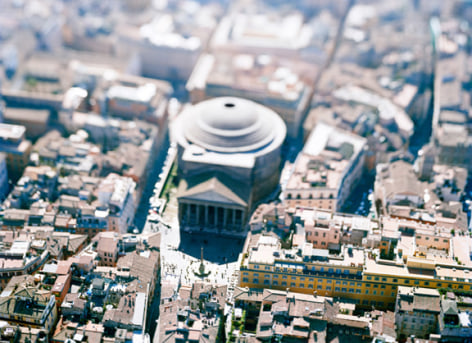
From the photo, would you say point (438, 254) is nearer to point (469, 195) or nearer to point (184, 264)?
point (469, 195)

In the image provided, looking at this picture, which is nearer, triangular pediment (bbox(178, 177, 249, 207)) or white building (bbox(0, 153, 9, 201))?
triangular pediment (bbox(178, 177, 249, 207))

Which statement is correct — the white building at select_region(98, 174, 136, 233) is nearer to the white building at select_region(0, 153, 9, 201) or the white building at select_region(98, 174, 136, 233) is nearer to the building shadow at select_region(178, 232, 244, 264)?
the building shadow at select_region(178, 232, 244, 264)

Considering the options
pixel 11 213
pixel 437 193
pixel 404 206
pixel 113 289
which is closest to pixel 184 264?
pixel 113 289

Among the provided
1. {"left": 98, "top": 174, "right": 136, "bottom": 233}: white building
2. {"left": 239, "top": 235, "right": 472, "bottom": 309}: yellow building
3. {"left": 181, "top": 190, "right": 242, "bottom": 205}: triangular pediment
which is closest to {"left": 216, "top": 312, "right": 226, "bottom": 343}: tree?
{"left": 239, "top": 235, "right": 472, "bottom": 309}: yellow building

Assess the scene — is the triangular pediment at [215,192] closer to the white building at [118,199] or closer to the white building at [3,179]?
the white building at [118,199]

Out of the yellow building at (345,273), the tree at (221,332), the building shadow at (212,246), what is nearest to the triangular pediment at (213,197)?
the building shadow at (212,246)

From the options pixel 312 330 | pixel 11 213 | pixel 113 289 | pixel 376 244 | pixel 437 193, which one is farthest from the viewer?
pixel 437 193

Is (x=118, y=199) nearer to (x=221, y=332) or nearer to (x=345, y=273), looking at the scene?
(x=221, y=332)
